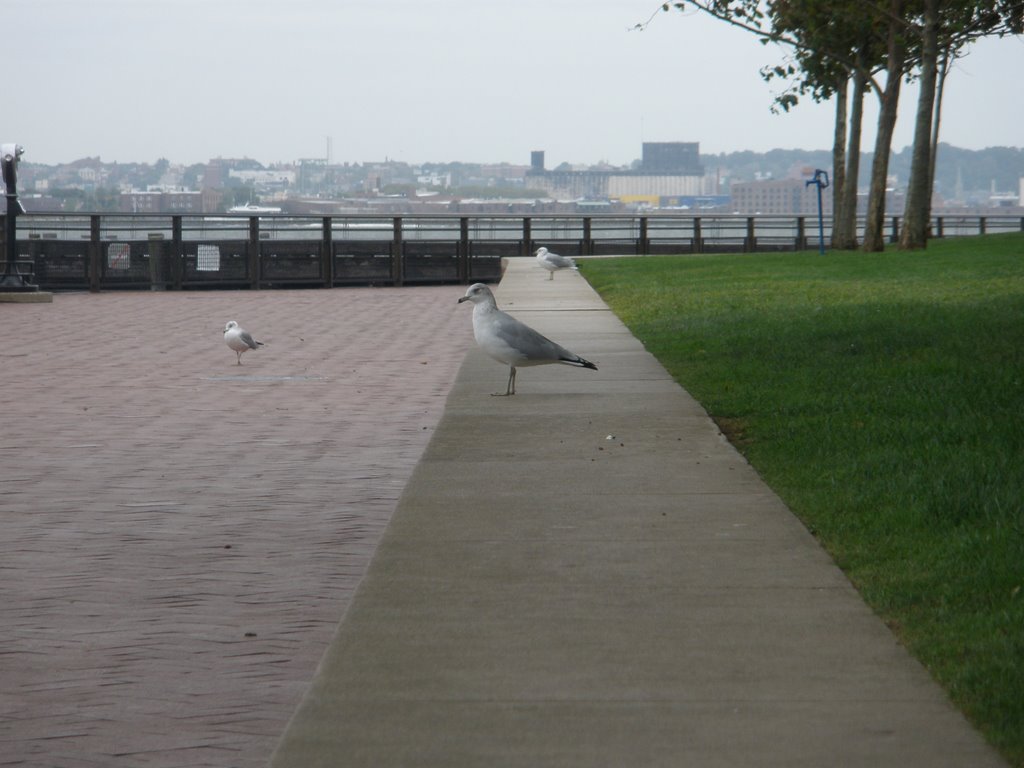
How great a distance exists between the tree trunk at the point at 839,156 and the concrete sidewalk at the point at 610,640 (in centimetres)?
2931

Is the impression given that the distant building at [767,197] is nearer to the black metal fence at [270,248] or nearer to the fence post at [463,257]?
the black metal fence at [270,248]

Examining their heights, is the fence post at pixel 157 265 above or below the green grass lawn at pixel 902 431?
below

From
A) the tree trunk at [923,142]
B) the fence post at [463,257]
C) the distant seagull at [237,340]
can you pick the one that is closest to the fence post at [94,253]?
the fence post at [463,257]

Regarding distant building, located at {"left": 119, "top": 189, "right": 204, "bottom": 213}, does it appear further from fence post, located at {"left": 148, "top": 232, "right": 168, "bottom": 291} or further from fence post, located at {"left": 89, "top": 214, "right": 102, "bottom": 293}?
fence post, located at {"left": 89, "top": 214, "right": 102, "bottom": 293}

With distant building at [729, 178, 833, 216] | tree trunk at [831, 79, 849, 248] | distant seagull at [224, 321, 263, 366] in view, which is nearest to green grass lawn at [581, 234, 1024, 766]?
distant seagull at [224, 321, 263, 366]

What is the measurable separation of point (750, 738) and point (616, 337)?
11.3m

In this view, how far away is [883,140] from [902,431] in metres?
25.1

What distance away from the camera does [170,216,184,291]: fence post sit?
29.6m

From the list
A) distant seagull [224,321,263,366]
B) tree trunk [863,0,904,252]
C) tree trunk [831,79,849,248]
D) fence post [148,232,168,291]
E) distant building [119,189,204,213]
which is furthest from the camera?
distant building [119,189,204,213]

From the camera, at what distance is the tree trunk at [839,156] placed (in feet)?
119

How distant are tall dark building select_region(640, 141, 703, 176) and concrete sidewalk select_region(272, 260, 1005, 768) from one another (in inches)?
3830

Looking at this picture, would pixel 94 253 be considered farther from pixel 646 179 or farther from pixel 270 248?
pixel 646 179

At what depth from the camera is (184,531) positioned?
6816 mm

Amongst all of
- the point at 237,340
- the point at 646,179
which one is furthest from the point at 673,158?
the point at 237,340
